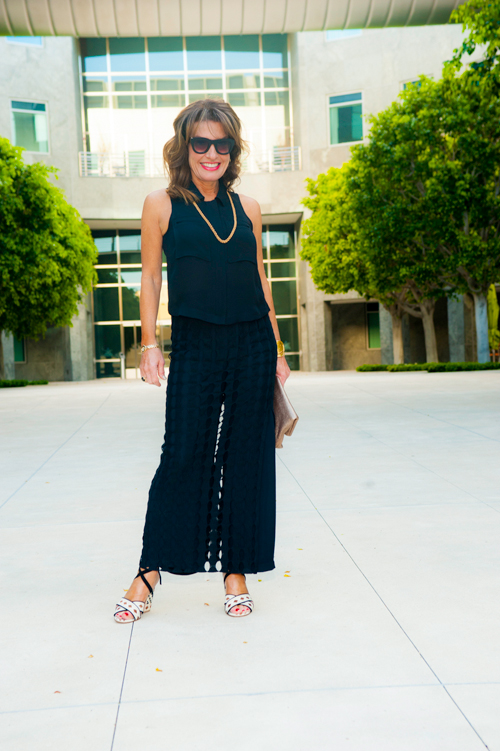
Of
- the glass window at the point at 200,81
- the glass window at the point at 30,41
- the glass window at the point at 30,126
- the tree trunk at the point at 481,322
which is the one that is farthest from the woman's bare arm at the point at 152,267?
the glass window at the point at 200,81

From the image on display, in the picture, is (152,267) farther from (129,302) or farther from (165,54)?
(165,54)

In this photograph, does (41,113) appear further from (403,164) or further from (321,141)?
(403,164)

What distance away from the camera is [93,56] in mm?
33906

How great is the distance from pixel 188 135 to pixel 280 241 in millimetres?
33477

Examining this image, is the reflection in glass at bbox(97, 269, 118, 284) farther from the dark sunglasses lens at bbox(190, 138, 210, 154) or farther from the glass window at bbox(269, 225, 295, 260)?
the dark sunglasses lens at bbox(190, 138, 210, 154)

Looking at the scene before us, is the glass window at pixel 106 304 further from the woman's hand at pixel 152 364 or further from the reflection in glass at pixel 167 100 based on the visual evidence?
the woman's hand at pixel 152 364

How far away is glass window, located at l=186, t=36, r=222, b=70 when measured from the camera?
34.2 m

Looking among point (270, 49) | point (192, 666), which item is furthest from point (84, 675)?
point (270, 49)

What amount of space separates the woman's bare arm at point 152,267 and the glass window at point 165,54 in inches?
1351

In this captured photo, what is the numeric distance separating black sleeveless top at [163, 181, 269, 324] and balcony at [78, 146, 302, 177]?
3170 cm

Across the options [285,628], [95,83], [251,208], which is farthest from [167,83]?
[285,628]

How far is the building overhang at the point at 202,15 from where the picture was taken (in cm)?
969

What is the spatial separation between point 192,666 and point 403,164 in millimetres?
21230

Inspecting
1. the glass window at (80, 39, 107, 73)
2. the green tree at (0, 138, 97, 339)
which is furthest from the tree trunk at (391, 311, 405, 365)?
the glass window at (80, 39, 107, 73)
